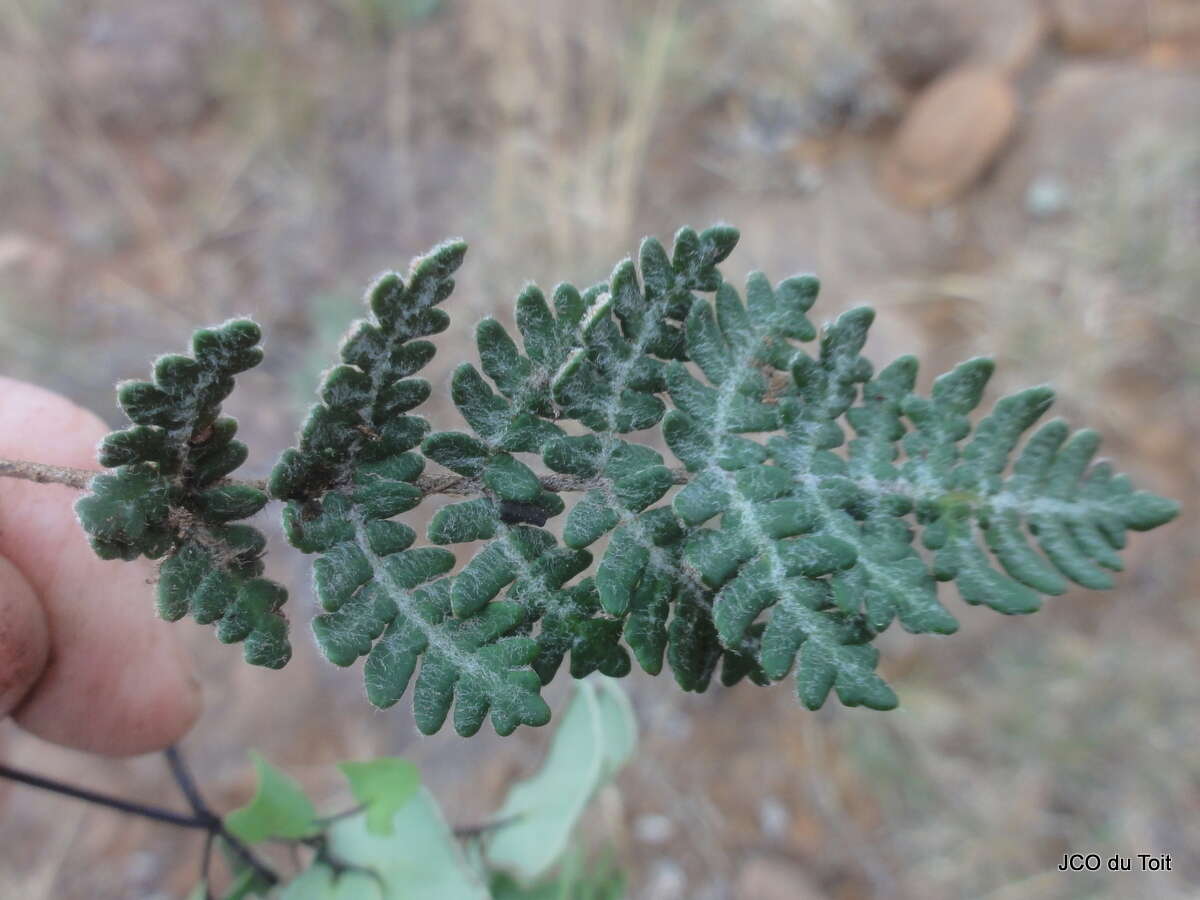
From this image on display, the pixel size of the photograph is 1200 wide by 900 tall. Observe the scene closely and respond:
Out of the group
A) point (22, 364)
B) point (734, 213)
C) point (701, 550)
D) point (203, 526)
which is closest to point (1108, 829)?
point (701, 550)

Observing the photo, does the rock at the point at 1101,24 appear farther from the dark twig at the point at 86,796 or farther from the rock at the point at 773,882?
the dark twig at the point at 86,796

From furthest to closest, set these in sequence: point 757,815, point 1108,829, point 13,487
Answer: point 757,815 → point 1108,829 → point 13,487

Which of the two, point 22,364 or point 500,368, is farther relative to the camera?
point 22,364

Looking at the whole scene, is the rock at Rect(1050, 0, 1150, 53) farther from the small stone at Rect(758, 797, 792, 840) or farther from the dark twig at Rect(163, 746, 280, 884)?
the dark twig at Rect(163, 746, 280, 884)

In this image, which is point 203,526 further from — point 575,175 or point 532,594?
point 575,175

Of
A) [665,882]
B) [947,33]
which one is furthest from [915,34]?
[665,882]
